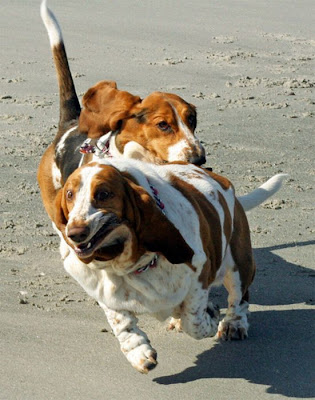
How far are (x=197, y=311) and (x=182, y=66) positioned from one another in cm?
661

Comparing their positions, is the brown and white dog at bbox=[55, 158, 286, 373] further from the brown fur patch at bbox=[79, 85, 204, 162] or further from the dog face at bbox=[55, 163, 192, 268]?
the brown fur patch at bbox=[79, 85, 204, 162]

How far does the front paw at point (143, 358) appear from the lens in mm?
4988

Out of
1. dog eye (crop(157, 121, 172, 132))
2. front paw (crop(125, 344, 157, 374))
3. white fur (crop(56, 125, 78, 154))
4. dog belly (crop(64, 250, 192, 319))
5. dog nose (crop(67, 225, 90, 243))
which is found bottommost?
front paw (crop(125, 344, 157, 374))

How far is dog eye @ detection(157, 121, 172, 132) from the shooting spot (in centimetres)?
620

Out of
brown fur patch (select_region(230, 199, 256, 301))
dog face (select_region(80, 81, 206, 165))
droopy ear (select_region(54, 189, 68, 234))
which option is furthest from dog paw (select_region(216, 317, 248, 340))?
droopy ear (select_region(54, 189, 68, 234))

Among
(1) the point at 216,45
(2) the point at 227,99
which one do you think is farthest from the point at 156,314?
(1) the point at 216,45

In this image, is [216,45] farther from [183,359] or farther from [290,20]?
[183,359]

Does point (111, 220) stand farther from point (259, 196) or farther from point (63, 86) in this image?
point (63, 86)

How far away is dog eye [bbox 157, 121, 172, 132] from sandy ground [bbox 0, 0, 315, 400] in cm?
105

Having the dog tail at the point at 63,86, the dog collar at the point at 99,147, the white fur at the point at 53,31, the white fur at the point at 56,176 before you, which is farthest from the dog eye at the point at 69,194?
the white fur at the point at 53,31

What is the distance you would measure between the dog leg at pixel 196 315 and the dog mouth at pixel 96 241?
67 centimetres

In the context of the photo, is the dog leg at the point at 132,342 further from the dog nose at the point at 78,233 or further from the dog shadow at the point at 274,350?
the dog nose at the point at 78,233

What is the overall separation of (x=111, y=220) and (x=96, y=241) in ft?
0.38

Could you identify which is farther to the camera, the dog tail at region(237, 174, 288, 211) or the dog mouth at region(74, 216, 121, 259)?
the dog tail at region(237, 174, 288, 211)
